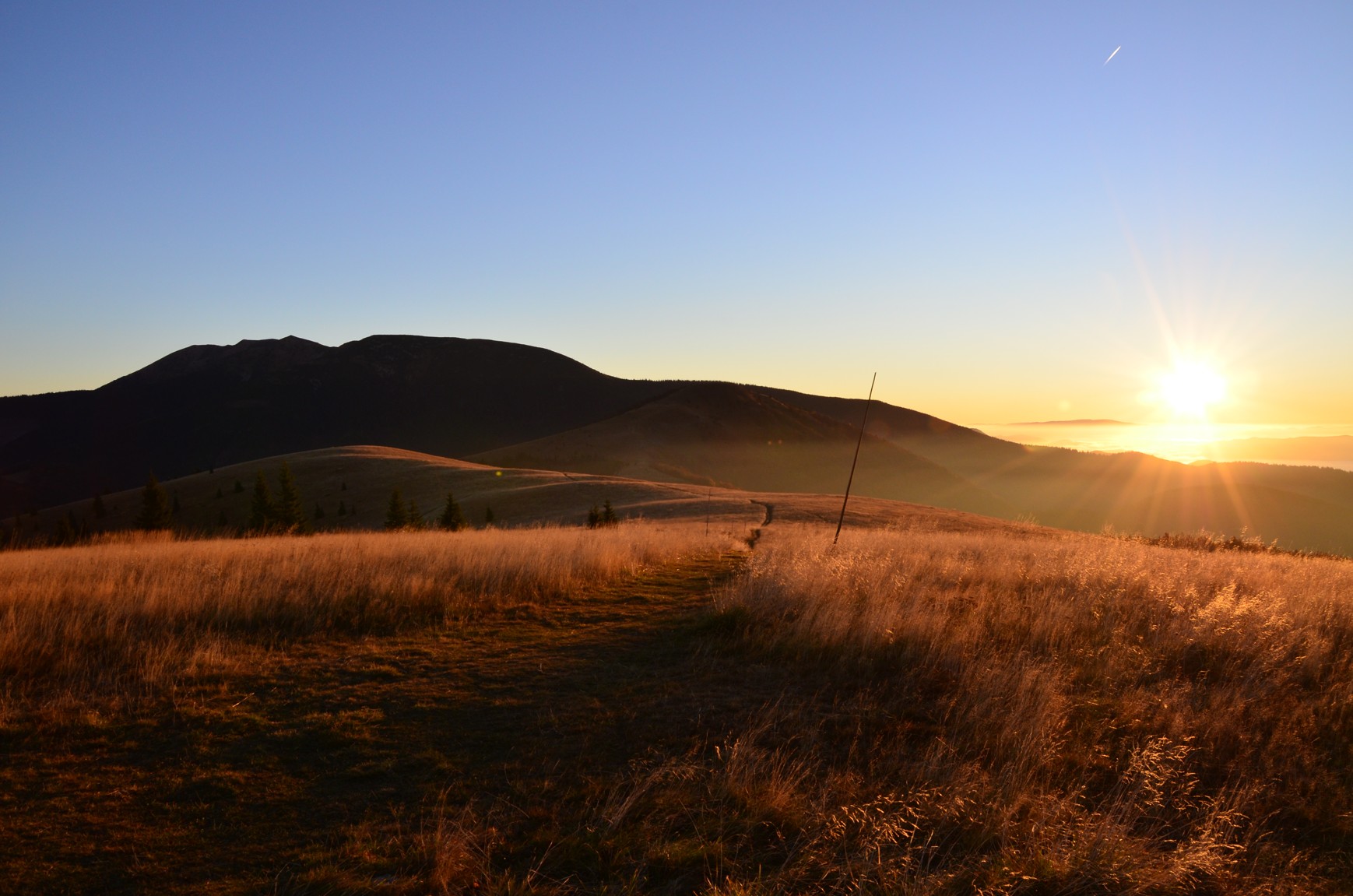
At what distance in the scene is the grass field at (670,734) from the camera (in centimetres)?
383

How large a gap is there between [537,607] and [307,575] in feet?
9.65

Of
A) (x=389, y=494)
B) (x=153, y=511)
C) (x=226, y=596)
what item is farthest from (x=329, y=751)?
(x=389, y=494)

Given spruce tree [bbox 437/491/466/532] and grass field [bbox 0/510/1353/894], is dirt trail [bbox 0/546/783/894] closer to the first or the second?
grass field [bbox 0/510/1353/894]

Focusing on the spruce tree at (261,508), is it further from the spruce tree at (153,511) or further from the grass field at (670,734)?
the grass field at (670,734)

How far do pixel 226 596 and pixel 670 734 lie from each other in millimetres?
5802

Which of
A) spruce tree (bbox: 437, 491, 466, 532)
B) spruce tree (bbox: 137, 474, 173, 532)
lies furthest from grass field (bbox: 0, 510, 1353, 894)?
spruce tree (bbox: 137, 474, 173, 532)

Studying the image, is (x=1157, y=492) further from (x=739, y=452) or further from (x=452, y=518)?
(x=452, y=518)

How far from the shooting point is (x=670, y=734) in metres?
5.25

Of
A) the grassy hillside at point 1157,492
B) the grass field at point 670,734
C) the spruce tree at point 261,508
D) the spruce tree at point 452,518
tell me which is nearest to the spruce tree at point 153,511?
the spruce tree at point 261,508

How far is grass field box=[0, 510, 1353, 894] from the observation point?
3832 mm

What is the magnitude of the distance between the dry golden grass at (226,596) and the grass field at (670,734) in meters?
0.05

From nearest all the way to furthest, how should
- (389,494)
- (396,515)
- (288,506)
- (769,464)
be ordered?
(396,515) < (288,506) < (389,494) < (769,464)

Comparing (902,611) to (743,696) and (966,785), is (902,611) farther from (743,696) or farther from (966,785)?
(966,785)

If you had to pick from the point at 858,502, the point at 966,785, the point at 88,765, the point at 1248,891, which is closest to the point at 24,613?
the point at 88,765
